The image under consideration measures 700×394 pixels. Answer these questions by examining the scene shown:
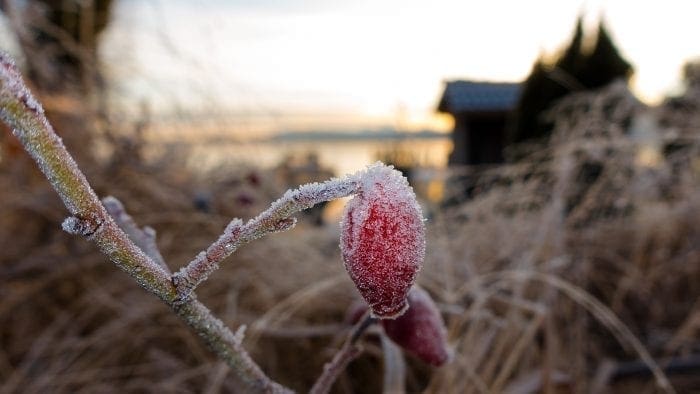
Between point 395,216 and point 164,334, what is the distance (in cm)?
113

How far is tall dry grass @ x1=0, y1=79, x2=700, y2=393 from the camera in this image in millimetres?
1038

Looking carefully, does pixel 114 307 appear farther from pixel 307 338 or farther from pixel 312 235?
pixel 312 235

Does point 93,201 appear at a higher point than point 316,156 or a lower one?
higher

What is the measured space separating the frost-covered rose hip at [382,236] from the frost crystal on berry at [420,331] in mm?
142

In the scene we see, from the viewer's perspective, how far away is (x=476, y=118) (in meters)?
9.77

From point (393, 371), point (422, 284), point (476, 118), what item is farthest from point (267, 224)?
point (476, 118)

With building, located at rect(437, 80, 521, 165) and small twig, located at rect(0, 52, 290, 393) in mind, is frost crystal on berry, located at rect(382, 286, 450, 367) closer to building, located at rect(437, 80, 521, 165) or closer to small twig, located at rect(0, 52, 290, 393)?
small twig, located at rect(0, 52, 290, 393)

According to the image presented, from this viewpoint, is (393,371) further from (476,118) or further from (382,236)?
(476,118)

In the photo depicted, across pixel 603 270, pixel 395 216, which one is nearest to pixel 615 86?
pixel 603 270

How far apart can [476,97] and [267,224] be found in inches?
384

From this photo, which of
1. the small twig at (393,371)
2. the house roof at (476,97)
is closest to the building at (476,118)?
the house roof at (476,97)

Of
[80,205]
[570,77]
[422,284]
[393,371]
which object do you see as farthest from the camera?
[570,77]

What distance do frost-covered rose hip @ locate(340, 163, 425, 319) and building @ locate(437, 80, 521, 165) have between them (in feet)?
30.0

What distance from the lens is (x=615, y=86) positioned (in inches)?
87.3
